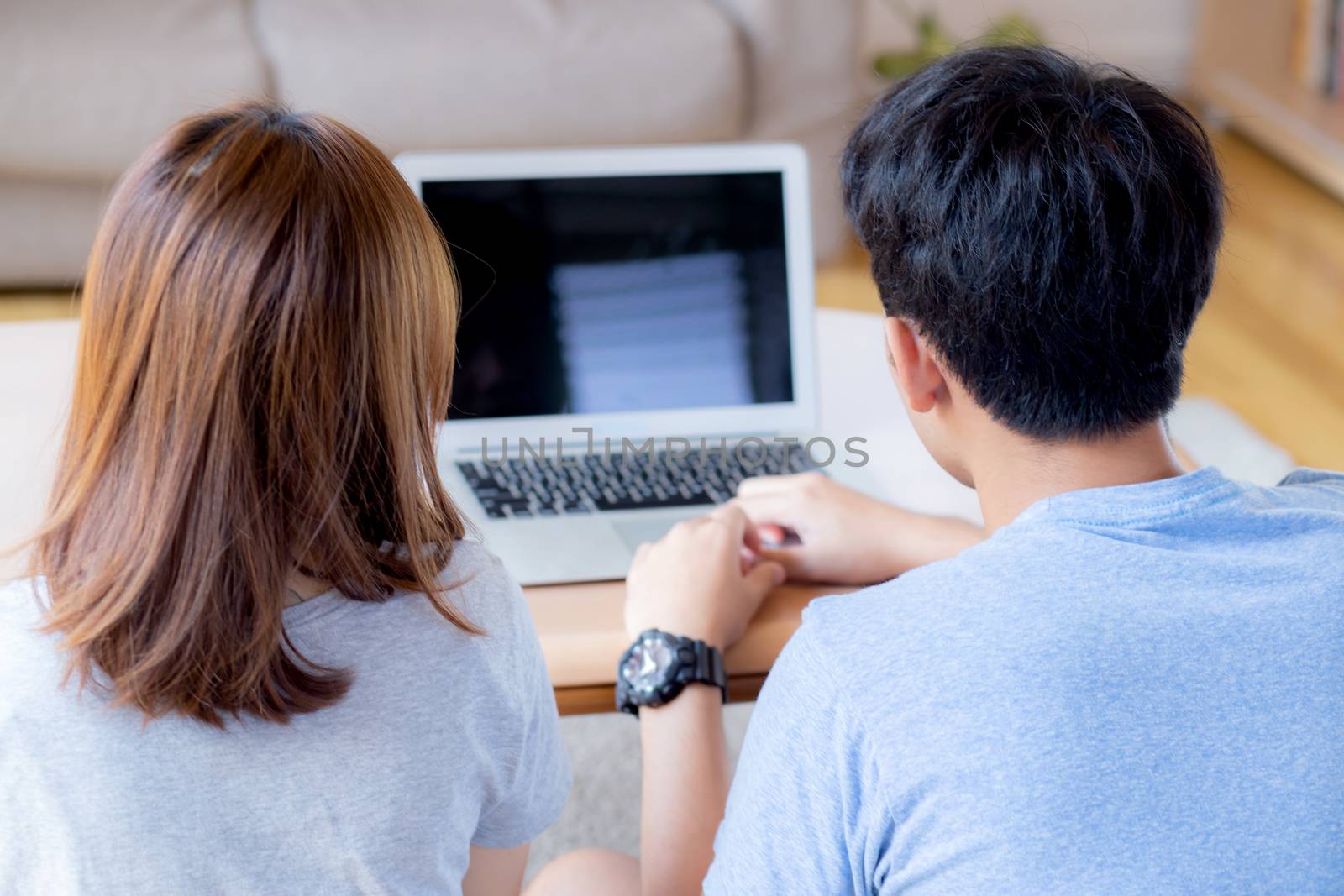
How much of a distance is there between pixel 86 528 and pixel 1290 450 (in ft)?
7.67

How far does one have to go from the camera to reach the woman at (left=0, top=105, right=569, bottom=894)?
2.18 feet

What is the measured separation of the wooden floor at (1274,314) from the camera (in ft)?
8.63

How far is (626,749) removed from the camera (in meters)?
1.79

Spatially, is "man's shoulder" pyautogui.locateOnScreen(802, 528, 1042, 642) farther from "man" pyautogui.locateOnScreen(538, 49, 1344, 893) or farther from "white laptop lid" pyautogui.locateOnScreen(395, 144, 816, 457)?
"white laptop lid" pyautogui.locateOnScreen(395, 144, 816, 457)

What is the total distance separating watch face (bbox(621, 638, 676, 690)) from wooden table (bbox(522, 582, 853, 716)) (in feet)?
0.13

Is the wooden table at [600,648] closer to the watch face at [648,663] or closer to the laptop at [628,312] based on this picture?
the watch face at [648,663]

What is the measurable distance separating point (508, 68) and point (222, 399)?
2259mm

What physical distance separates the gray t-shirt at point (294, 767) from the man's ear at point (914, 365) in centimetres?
28

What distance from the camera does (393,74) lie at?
8.97 feet

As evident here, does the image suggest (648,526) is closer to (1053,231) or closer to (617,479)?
(617,479)

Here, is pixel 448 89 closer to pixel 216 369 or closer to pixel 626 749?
pixel 626 749

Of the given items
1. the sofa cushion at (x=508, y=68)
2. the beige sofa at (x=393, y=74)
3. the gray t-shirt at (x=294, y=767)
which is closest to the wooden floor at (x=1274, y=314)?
the beige sofa at (x=393, y=74)

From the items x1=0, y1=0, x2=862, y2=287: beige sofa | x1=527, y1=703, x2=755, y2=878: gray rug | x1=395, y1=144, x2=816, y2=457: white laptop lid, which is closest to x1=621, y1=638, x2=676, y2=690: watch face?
x1=395, y1=144, x2=816, y2=457: white laptop lid

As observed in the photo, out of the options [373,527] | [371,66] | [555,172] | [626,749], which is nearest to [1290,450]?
[626,749]
